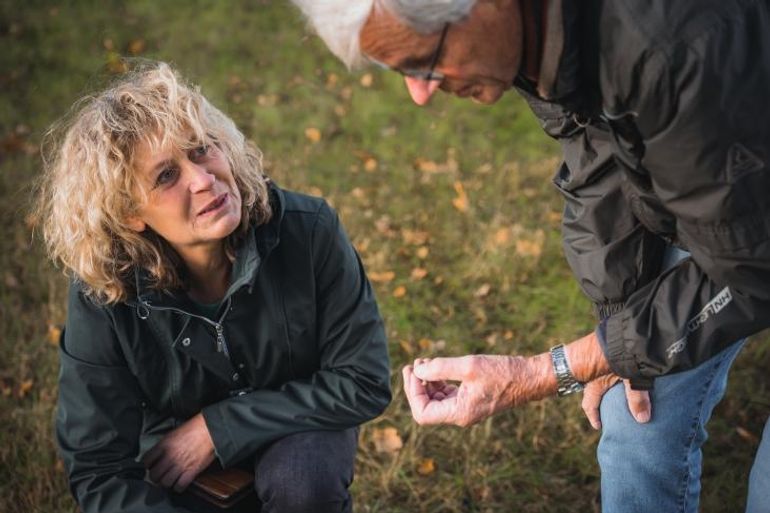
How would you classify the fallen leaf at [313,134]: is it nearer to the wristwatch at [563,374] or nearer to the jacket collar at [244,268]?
the jacket collar at [244,268]

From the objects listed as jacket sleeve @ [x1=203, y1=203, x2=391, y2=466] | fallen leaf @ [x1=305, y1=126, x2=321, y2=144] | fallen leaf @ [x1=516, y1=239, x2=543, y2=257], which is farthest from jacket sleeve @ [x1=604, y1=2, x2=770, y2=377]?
fallen leaf @ [x1=305, y1=126, x2=321, y2=144]

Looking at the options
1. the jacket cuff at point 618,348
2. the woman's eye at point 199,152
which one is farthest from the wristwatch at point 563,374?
the woman's eye at point 199,152

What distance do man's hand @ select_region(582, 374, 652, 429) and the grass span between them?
2.63 ft

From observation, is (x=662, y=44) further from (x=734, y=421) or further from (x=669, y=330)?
(x=734, y=421)

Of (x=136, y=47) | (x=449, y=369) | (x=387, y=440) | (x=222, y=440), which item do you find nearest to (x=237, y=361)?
(x=222, y=440)

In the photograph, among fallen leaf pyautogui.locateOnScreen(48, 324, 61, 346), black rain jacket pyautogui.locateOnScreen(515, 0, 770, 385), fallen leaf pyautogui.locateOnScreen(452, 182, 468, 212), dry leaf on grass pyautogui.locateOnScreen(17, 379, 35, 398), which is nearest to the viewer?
black rain jacket pyautogui.locateOnScreen(515, 0, 770, 385)

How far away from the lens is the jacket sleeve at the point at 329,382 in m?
2.56

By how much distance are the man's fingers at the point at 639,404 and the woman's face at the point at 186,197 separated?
A: 1.11m

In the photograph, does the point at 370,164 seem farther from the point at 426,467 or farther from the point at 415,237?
the point at 426,467

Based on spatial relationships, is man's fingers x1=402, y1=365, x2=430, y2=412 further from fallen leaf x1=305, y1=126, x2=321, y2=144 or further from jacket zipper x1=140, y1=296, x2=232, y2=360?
fallen leaf x1=305, y1=126, x2=321, y2=144

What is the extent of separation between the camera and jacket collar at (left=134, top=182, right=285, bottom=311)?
244 centimetres

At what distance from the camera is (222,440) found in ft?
8.37

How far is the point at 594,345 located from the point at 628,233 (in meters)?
0.27

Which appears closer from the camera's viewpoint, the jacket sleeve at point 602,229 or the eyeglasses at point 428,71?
the eyeglasses at point 428,71
